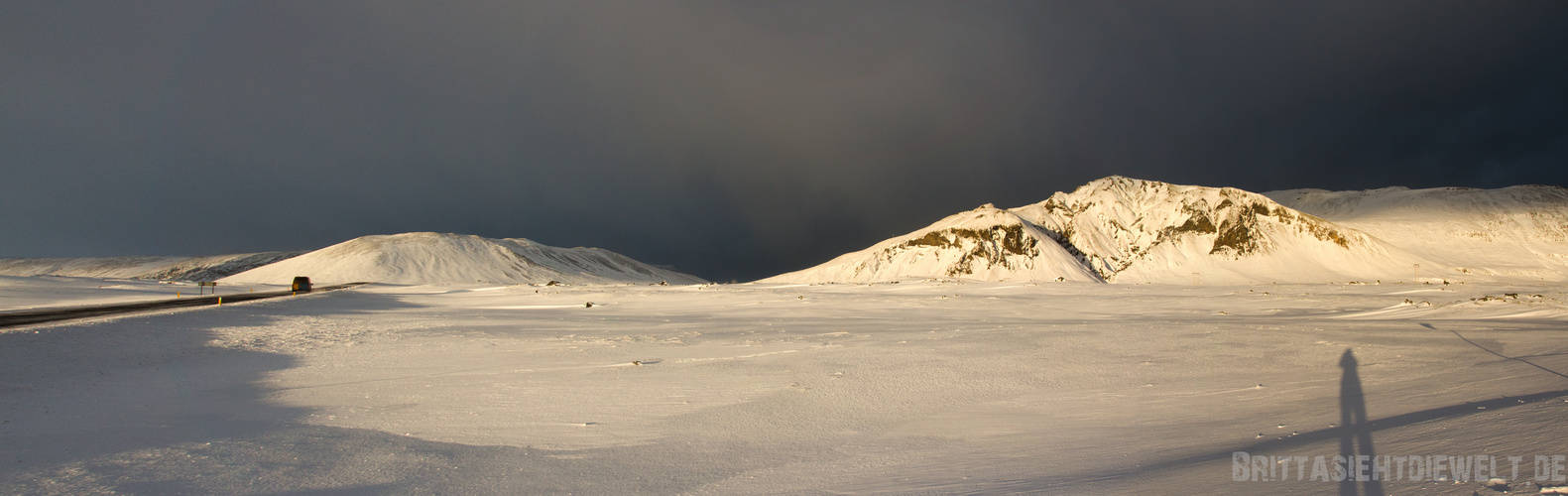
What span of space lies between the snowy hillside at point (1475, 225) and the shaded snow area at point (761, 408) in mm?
91436

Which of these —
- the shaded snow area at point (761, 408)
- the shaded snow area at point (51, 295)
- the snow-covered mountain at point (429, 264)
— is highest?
the snow-covered mountain at point (429, 264)

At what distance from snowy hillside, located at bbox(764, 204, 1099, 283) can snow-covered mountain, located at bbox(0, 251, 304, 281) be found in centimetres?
14646

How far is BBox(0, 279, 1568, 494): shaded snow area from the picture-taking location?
15.3 ft

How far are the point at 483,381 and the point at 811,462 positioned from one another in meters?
5.93

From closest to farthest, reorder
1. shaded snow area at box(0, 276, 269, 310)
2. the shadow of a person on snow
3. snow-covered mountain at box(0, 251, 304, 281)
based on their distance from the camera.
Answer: the shadow of a person on snow
shaded snow area at box(0, 276, 269, 310)
snow-covered mountain at box(0, 251, 304, 281)

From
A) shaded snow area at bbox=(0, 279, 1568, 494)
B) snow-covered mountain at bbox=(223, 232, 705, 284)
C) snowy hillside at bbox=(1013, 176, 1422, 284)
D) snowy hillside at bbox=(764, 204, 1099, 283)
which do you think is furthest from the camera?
snow-covered mountain at bbox=(223, 232, 705, 284)

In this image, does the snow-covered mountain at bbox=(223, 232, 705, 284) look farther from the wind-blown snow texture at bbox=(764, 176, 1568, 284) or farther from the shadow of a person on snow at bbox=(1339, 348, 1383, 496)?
the shadow of a person on snow at bbox=(1339, 348, 1383, 496)

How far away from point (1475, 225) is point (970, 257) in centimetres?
6888

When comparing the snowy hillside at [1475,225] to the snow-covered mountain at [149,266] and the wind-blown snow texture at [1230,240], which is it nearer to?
the wind-blown snow texture at [1230,240]

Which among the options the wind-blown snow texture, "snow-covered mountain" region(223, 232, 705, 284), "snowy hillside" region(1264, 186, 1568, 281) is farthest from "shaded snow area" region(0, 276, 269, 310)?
"snowy hillside" region(1264, 186, 1568, 281)

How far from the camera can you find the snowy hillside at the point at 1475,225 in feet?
255

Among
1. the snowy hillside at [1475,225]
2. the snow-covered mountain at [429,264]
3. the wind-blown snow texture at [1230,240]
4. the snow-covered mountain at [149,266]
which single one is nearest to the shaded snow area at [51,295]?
the snow-covered mountain at [429,264]

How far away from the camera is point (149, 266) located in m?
179

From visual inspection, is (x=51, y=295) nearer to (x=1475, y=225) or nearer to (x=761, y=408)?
(x=761, y=408)
